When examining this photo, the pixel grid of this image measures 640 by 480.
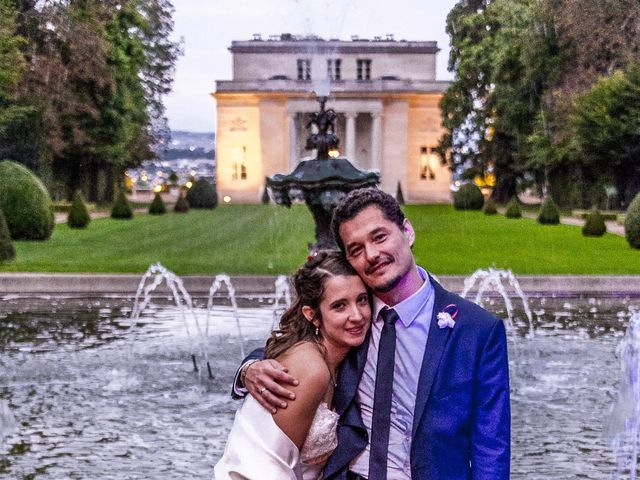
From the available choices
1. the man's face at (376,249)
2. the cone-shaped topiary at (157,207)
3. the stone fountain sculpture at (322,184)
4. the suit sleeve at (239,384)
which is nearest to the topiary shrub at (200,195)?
the cone-shaped topiary at (157,207)

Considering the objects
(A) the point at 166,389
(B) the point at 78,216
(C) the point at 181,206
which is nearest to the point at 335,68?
(C) the point at 181,206

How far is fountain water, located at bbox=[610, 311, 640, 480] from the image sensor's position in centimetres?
673

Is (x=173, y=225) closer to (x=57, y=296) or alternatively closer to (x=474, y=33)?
(x=57, y=296)

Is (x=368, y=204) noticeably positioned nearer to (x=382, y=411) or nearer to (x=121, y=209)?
(x=382, y=411)

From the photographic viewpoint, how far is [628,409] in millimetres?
8102

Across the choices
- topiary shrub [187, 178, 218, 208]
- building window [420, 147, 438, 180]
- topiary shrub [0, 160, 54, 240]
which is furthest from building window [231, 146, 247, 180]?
topiary shrub [0, 160, 54, 240]

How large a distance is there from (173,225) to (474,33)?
2282 cm

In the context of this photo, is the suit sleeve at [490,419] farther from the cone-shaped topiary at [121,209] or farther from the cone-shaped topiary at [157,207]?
the cone-shaped topiary at [157,207]

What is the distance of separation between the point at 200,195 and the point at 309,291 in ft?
145

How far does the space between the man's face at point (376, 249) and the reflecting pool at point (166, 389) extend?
12.0 feet

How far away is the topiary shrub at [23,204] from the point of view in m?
25.2

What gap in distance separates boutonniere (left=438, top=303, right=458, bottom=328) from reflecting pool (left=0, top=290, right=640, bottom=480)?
366cm

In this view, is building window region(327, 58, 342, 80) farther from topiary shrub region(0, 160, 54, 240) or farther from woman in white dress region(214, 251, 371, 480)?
woman in white dress region(214, 251, 371, 480)

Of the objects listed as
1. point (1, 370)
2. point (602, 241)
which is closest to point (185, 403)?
point (1, 370)
